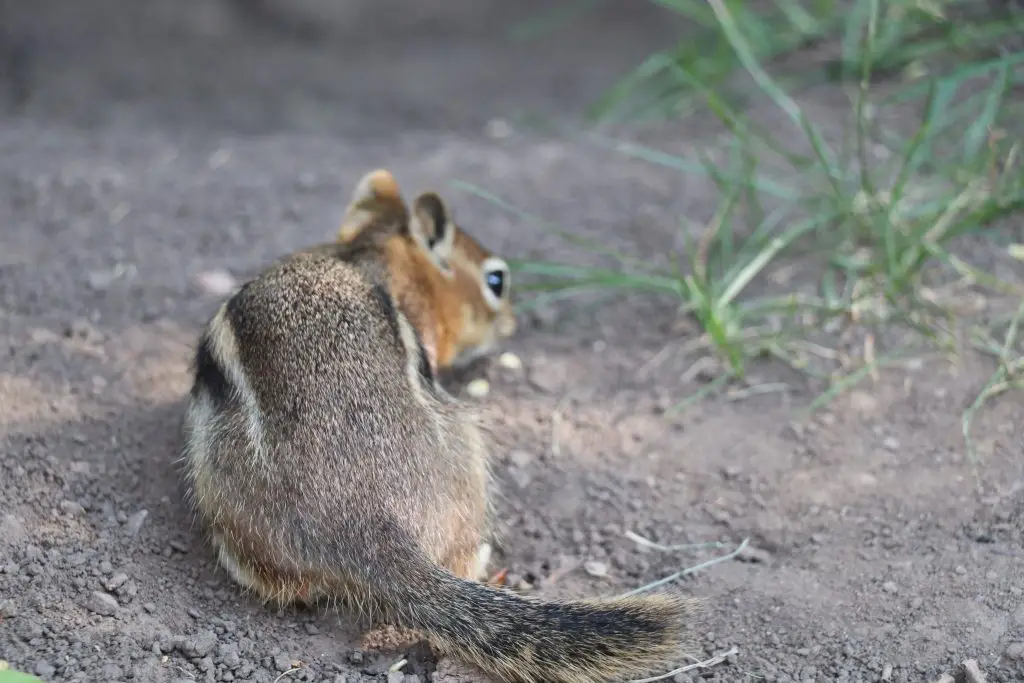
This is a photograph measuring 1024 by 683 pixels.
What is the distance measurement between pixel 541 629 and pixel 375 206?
6.53 feet

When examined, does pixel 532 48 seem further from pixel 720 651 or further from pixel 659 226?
pixel 720 651

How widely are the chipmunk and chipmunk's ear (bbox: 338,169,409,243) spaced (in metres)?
0.60

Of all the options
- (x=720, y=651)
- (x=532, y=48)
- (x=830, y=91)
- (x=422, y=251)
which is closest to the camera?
(x=720, y=651)

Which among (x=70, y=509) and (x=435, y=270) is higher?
(x=435, y=270)

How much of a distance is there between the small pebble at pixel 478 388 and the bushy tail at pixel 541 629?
137 centimetres

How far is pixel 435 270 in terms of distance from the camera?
14.2ft

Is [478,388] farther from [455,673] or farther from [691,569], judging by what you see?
[455,673]

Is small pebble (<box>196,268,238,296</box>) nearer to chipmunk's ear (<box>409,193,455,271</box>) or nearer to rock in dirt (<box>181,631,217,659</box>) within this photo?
chipmunk's ear (<box>409,193,455,271</box>)

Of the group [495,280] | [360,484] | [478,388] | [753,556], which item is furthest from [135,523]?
[753,556]

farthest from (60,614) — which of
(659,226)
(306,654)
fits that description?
(659,226)

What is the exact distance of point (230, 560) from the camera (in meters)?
3.34

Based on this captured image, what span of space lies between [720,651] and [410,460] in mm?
1013

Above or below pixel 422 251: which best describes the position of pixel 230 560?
below

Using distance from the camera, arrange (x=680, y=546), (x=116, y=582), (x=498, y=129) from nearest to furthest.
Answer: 1. (x=116, y=582)
2. (x=680, y=546)
3. (x=498, y=129)
